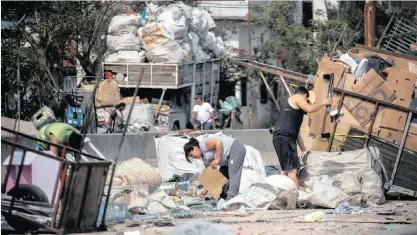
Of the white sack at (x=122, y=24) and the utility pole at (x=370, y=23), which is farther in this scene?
the white sack at (x=122, y=24)

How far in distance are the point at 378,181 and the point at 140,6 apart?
714 inches

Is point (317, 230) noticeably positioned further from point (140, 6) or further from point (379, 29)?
point (379, 29)

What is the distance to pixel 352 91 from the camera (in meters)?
14.5

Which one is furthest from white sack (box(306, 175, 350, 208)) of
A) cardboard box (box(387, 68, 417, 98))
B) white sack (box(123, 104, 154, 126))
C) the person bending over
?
white sack (box(123, 104, 154, 126))

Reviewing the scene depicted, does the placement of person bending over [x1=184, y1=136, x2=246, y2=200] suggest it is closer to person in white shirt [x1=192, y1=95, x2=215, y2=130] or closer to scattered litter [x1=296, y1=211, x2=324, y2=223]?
scattered litter [x1=296, y1=211, x2=324, y2=223]

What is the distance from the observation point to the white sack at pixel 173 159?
1648 centimetres

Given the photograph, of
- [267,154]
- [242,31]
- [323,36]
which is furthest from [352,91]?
[242,31]

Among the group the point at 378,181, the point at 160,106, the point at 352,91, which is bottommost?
the point at 160,106

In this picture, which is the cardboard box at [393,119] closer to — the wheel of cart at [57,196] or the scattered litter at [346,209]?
the scattered litter at [346,209]

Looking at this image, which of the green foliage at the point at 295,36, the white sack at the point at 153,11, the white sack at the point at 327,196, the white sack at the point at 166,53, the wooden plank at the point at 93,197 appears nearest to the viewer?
the wooden plank at the point at 93,197

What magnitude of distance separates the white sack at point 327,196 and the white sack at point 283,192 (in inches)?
10.8

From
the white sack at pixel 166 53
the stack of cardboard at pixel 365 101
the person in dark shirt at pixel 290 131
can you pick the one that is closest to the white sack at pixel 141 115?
the white sack at pixel 166 53

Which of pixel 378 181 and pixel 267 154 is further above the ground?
pixel 378 181

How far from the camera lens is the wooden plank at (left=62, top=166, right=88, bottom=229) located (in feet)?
27.5
